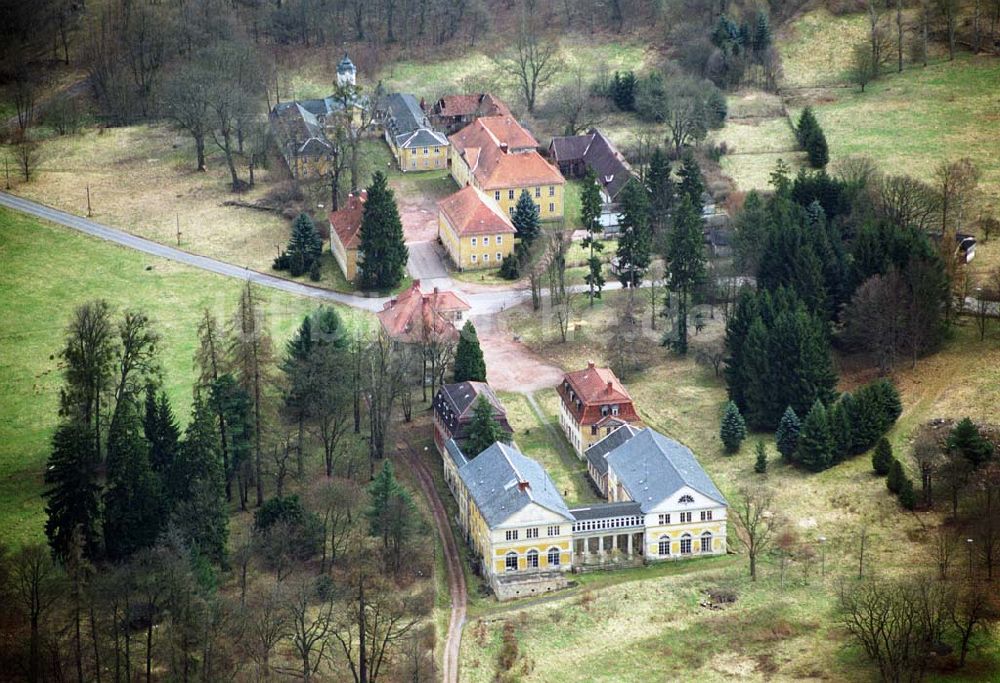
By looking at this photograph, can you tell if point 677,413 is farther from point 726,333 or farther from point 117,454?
point 117,454

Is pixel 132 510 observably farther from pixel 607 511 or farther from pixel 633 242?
pixel 633 242

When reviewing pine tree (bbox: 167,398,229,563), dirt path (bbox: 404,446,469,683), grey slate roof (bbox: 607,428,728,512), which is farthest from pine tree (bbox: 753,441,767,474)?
pine tree (bbox: 167,398,229,563)

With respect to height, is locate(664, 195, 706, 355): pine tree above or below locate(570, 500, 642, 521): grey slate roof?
above

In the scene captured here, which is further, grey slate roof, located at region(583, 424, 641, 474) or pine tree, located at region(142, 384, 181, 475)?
grey slate roof, located at region(583, 424, 641, 474)

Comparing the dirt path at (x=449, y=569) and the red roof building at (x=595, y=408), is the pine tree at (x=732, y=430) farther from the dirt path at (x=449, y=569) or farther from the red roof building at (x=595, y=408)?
the dirt path at (x=449, y=569)

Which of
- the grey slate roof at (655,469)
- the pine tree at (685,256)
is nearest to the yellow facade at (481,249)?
the pine tree at (685,256)

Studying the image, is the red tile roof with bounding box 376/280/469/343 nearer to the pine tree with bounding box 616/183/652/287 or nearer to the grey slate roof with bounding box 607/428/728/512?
the pine tree with bounding box 616/183/652/287

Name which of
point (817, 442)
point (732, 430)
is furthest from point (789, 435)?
point (732, 430)
